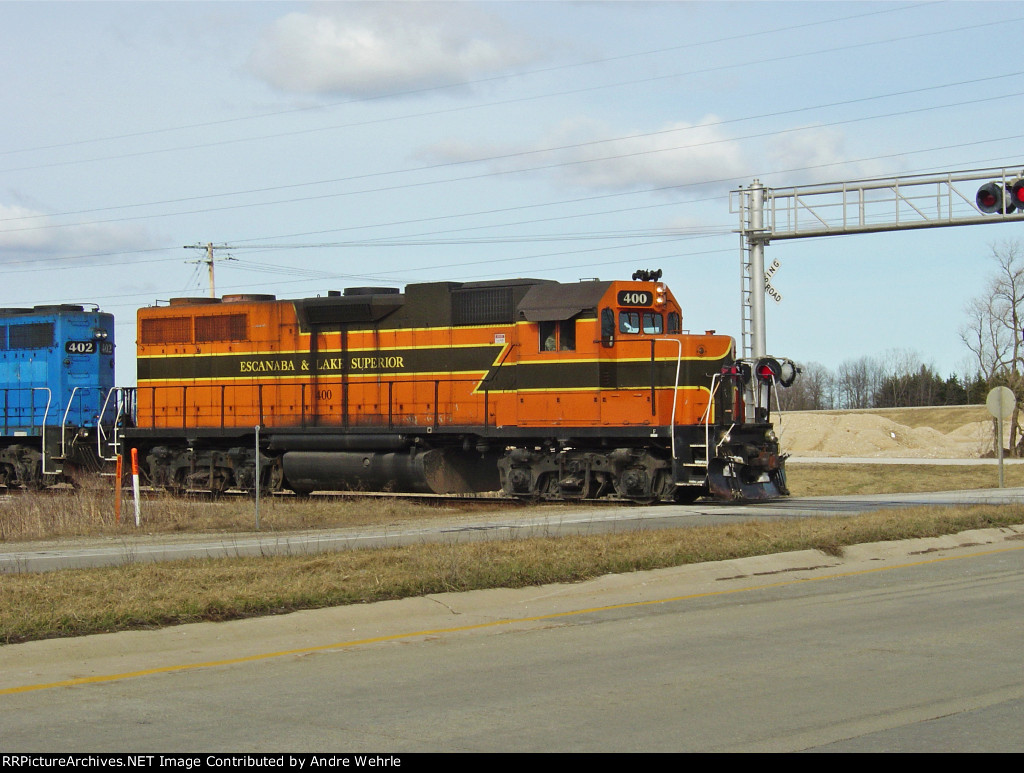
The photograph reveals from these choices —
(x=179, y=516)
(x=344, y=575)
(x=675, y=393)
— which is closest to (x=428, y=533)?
(x=179, y=516)

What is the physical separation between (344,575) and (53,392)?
20912mm

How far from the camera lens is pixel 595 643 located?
934cm

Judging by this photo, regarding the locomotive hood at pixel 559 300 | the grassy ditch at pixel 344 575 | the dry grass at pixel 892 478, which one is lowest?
the dry grass at pixel 892 478

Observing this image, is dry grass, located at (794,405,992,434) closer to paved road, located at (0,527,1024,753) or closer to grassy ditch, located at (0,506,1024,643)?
grassy ditch, located at (0,506,1024,643)

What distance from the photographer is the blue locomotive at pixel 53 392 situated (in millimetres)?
29172

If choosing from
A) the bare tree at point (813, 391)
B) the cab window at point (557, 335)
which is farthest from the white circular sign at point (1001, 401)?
the bare tree at point (813, 391)

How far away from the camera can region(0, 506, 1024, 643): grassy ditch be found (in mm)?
9523

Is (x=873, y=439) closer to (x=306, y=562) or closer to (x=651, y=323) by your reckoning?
(x=651, y=323)

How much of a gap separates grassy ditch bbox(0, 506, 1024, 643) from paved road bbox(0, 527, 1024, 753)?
32cm

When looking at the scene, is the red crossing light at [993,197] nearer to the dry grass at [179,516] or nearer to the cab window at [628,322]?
the cab window at [628,322]

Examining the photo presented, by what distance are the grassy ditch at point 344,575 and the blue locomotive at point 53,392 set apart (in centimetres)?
1802

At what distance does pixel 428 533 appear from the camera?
1753cm

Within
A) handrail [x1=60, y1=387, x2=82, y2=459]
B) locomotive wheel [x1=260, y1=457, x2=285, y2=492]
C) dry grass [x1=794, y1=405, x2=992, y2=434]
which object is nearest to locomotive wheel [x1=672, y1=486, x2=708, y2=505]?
locomotive wheel [x1=260, y1=457, x2=285, y2=492]

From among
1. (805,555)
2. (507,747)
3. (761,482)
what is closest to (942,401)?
(761,482)
